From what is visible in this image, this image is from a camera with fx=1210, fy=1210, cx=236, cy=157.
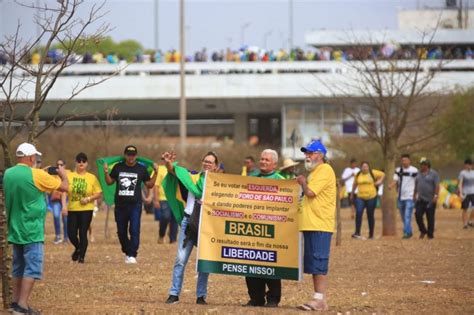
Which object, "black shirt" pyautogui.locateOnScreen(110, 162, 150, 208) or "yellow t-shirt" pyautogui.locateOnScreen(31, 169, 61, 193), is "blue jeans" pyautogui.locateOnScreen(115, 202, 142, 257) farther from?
"yellow t-shirt" pyautogui.locateOnScreen(31, 169, 61, 193)

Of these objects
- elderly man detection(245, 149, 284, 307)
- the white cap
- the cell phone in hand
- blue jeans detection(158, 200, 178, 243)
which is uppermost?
the white cap

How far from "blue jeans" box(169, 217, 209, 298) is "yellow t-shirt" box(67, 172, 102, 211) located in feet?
23.8

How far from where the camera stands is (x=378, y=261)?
21.0 m

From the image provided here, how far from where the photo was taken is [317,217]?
1278cm

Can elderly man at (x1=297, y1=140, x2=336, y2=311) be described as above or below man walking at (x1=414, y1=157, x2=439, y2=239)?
above

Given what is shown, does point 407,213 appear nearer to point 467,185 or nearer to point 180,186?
point 467,185

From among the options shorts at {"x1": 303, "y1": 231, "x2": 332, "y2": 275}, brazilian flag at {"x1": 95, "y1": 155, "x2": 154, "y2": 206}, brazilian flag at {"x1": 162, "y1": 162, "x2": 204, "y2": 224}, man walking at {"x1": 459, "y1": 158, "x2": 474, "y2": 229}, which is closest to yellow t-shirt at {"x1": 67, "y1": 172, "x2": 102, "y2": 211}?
brazilian flag at {"x1": 95, "y1": 155, "x2": 154, "y2": 206}

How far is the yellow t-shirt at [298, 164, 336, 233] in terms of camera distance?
12.8m

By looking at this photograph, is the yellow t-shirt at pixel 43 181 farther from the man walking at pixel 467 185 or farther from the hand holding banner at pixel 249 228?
the man walking at pixel 467 185

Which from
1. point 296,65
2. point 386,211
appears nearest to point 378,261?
point 386,211

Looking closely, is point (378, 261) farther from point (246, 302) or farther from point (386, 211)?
point (386, 211)

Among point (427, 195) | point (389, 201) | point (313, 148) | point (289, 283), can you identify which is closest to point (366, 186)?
point (427, 195)

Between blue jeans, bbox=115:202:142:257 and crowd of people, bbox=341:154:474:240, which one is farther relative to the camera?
crowd of people, bbox=341:154:474:240

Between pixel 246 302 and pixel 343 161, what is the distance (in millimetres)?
50667
